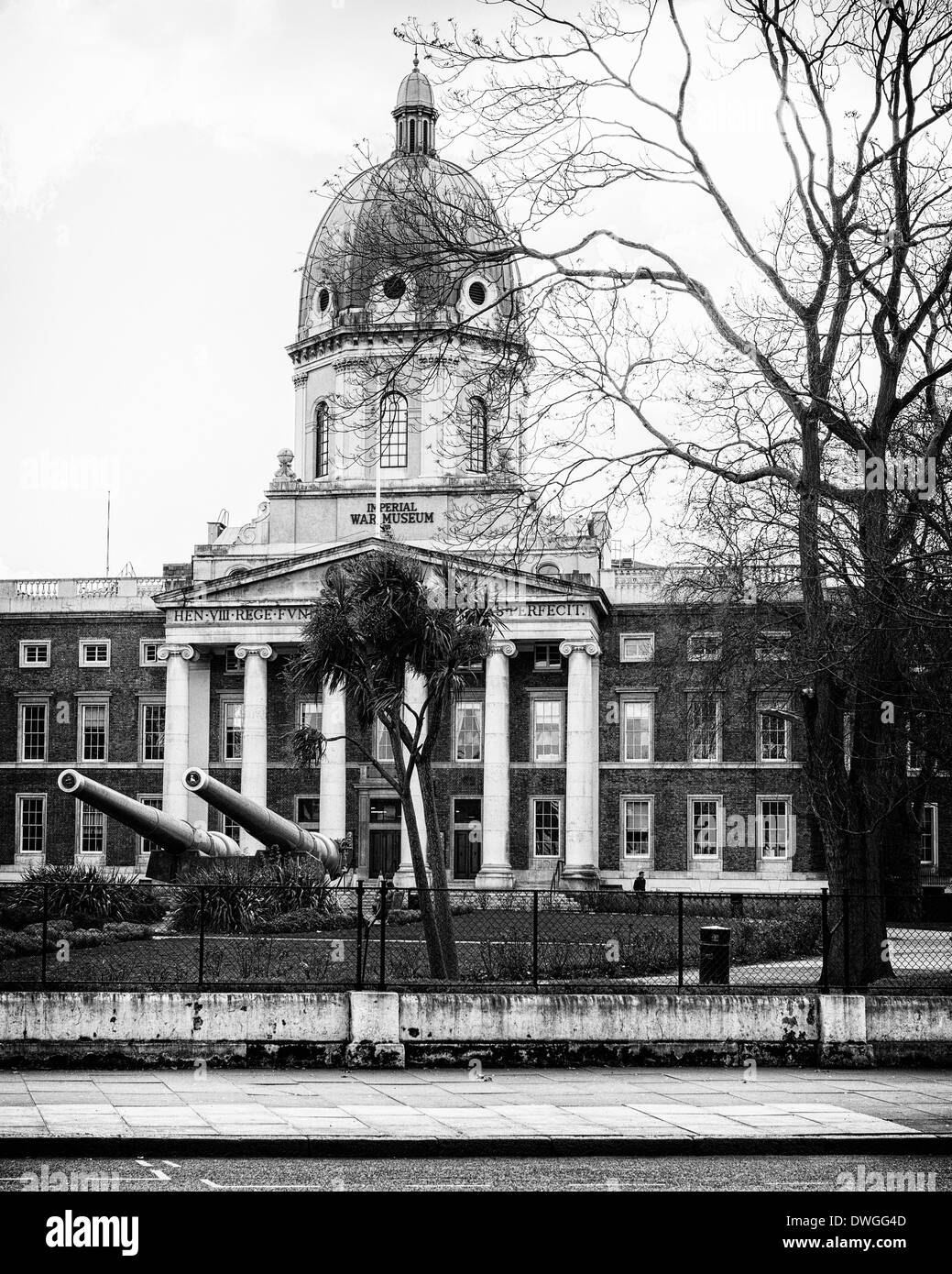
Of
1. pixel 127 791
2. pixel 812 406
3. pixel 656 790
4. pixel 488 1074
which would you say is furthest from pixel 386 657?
pixel 127 791

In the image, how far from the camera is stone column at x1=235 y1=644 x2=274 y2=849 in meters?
68.3

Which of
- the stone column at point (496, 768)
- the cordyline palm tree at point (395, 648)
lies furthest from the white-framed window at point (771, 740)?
the cordyline palm tree at point (395, 648)

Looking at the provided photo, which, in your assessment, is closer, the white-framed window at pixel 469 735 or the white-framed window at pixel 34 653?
the white-framed window at pixel 469 735

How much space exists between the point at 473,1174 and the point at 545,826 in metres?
56.7

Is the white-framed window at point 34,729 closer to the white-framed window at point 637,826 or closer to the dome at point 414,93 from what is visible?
the white-framed window at point 637,826

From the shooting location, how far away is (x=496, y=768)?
6712cm

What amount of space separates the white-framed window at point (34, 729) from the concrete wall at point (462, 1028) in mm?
57671

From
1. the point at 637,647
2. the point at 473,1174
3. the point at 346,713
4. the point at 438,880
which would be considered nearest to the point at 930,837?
the point at 637,647

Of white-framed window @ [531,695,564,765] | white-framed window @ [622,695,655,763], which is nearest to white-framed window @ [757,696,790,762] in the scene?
white-framed window @ [622,695,655,763]

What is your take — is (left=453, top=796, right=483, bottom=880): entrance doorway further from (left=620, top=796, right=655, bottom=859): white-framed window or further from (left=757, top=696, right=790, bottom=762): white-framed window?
(left=757, top=696, right=790, bottom=762): white-framed window

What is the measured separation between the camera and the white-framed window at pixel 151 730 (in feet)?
240

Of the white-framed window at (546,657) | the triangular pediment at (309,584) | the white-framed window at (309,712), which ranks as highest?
the triangular pediment at (309,584)
